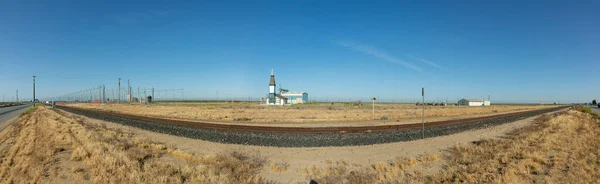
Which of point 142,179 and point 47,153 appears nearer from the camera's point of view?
point 142,179

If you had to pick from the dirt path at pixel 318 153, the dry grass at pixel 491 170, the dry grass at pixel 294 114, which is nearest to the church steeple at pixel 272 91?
the dry grass at pixel 294 114

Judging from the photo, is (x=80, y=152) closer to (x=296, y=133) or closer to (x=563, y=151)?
(x=296, y=133)

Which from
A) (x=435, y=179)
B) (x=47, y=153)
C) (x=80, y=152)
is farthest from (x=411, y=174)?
(x=47, y=153)

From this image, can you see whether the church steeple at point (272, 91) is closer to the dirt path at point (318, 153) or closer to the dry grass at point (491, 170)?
the dirt path at point (318, 153)

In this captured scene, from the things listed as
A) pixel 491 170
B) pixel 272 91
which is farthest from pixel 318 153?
pixel 272 91

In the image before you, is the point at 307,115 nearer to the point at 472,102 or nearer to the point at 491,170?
the point at 491,170

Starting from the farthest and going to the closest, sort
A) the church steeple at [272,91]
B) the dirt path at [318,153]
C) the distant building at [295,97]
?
the distant building at [295,97] < the church steeple at [272,91] < the dirt path at [318,153]

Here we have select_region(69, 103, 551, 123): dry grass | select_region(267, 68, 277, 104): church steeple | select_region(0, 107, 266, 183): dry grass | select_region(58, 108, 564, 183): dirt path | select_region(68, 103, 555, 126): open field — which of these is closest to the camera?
select_region(0, 107, 266, 183): dry grass

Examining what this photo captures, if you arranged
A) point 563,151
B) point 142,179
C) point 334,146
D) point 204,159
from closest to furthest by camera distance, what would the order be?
point 142,179, point 204,159, point 563,151, point 334,146

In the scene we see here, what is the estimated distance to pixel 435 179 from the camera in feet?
25.5

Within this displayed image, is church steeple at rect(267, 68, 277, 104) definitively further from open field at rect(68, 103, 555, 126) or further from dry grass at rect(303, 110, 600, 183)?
dry grass at rect(303, 110, 600, 183)

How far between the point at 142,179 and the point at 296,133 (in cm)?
984

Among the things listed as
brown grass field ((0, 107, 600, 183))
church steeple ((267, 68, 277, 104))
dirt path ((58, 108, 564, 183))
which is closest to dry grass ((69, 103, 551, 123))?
dirt path ((58, 108, 564, 183))

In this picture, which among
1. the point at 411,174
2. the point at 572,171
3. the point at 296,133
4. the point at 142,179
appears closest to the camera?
the point at 142,179
